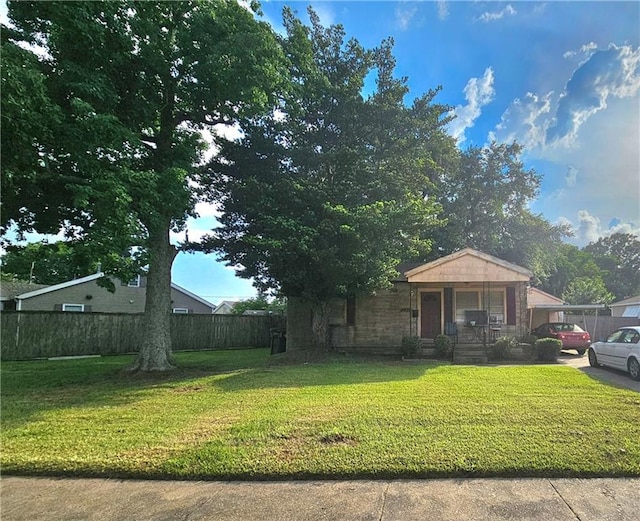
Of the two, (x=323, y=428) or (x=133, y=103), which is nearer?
(x=323, y=428)

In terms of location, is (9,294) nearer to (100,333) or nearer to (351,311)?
(100,333)

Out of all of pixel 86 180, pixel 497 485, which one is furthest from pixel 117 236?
pixel 497 485

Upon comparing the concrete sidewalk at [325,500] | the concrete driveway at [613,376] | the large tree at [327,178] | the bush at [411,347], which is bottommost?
the concrete sidewalk at [325,500]

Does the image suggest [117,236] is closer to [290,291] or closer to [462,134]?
[290,291]

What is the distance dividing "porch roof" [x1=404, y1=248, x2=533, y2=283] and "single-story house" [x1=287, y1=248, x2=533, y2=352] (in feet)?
0.24

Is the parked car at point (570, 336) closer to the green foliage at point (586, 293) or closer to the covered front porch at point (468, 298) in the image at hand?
the covered front porch at point (468, 298)

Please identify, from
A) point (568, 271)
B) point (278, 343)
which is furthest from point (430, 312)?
point (568, 271)

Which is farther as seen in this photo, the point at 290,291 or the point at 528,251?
the point at 528,251

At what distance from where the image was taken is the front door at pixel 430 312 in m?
15.4

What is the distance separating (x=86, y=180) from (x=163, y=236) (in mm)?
2794

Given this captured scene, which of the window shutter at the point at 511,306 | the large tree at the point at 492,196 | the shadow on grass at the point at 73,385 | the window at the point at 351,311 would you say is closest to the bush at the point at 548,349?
the window shutter at the point at 511,306

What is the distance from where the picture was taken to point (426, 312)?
1556 centimetres

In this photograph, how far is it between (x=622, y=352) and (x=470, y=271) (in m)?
5.09

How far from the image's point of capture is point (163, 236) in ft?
34.3
